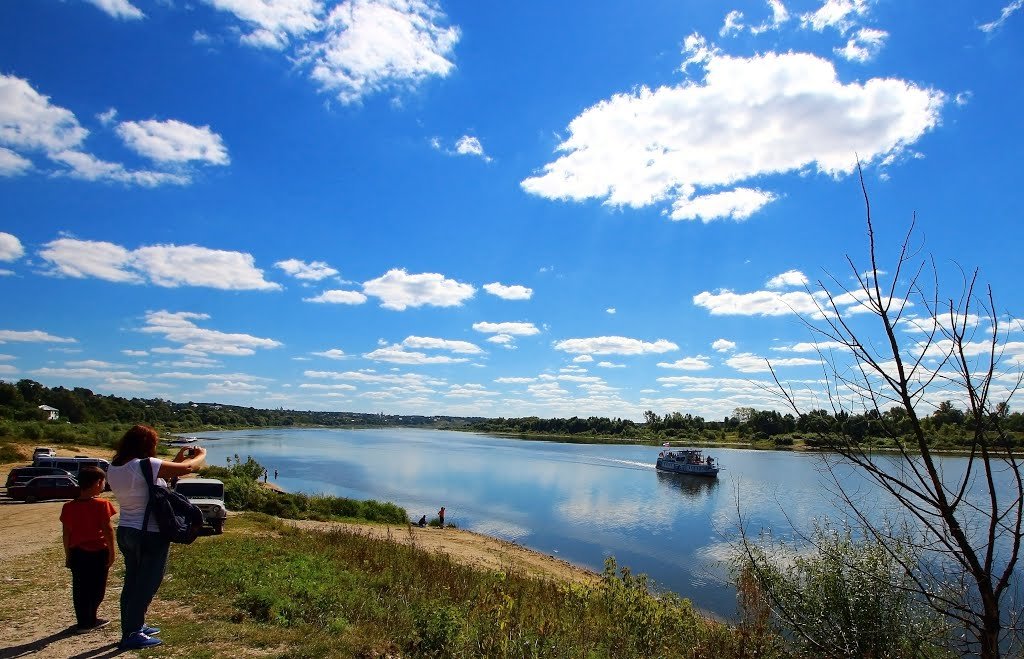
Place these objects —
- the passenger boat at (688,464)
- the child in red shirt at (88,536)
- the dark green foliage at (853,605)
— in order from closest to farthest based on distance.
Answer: the child in red shirt at (88,536) < the dark green foliage at (853,605) < the passenger boat at (688,464)

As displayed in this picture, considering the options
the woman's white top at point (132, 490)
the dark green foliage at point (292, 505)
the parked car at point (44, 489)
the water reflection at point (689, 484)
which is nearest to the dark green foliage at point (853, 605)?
the woman's white top at point (132, 490)

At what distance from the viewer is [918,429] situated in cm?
274

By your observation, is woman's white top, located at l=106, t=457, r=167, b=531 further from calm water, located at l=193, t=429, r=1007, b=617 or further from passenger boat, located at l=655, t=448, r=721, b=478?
passenger boat, located at l=655, t=448, r=721, b=478

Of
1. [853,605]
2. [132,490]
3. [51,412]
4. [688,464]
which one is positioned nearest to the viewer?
[132,490]

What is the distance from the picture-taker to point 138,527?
5367 millimetres

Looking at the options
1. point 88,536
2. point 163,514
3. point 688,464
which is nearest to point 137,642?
point 88,536

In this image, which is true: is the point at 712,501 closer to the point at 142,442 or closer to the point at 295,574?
the point at 295,574

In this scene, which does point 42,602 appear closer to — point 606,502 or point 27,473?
point 27,473

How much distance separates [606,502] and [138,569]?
49.2m

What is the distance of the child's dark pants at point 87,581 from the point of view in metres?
6.08

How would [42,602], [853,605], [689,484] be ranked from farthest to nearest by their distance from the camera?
[689,484] → [853,605] → [42,602]

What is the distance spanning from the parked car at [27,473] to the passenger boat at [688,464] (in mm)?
66113

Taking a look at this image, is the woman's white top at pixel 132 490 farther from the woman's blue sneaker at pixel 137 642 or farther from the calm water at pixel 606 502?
the calm water at pixel 606 502

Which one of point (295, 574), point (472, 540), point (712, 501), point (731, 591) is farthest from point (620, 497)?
point (295, 574)
